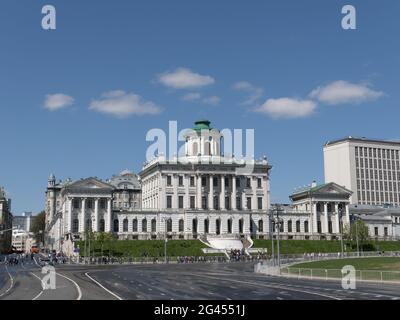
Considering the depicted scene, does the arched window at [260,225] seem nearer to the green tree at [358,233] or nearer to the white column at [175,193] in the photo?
the green tree at [358,233]

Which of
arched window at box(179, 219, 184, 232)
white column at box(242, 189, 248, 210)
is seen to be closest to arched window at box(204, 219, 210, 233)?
arched window at box(179, 219, 184, 232)

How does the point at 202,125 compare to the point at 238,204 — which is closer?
the point at 238,204

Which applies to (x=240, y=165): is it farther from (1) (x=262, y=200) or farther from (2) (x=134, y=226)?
(2) (x=134, y=226)

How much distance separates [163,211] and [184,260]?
37.7 meters

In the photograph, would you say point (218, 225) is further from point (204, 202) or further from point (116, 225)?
point (116, 225)

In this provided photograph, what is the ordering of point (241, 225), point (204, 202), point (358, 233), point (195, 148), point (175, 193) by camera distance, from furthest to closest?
1. point (195, 148)
2. point (204, 202)
3. point (241, 225)
4. point (175, 193)
5. point (358, 233)

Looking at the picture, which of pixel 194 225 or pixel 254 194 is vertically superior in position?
pixel 254 194

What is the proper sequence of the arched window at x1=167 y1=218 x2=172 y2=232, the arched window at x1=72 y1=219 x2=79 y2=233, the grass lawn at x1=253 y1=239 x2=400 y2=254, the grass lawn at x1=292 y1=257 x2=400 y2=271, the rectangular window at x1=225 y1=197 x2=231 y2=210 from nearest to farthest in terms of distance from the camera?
the grass lawn at x1=292 y1=257 x2=400 y2=271, the grass lawn at x1=253 y1=239 x2=400 y2=254, the arched window at x1=72 y1=219 x2=79 y2=233, the arched window at x1=167 y1=218 x2=172 y2=232, the rectangular window at x1=225 y1=197 x2=231 y2=210

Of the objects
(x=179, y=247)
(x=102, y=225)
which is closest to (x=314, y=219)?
(x=179, y=247)

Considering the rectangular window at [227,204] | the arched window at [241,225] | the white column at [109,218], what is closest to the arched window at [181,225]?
the rectangular window at [227,204]

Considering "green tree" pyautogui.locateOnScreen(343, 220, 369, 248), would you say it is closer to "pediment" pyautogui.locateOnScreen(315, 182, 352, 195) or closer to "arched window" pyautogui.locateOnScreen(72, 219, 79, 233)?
"pediment" pyautogui.locateOnScreen(315, 182, 352, 195)
